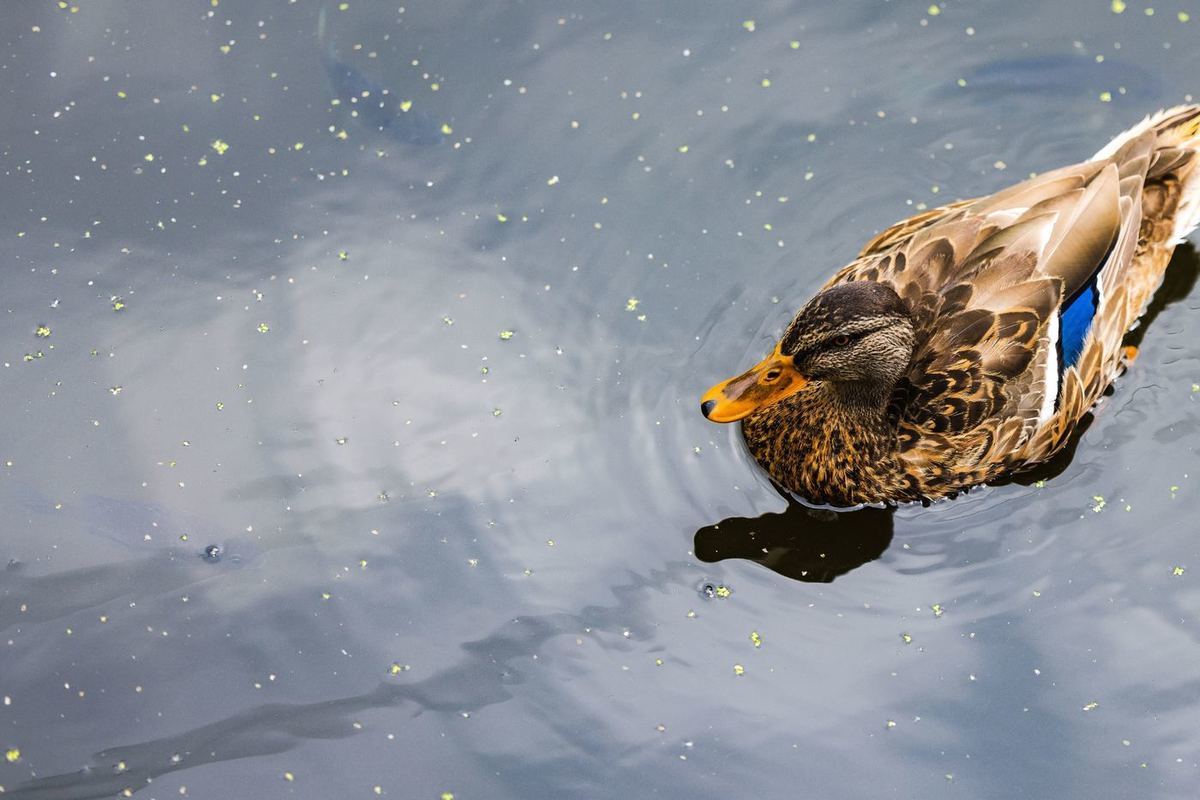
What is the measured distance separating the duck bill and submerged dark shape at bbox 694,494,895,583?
0.54 metres

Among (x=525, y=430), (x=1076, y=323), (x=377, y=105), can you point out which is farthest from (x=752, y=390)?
(x=377, y=105)

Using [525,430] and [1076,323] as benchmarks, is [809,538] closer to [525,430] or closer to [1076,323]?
[525,430]

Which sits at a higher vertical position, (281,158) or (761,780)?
(281,158)

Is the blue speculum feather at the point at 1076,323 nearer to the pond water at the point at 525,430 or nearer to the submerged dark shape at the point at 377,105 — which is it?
the pond water at the point at 525,430

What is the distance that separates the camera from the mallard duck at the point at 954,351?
4.79 metres

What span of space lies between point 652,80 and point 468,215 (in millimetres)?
1171

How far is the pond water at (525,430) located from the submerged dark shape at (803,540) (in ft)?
0.05

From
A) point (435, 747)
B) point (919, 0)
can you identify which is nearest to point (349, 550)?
point (435, 747)

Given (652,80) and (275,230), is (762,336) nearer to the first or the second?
(652,80)

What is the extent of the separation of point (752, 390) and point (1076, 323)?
1.41 metres

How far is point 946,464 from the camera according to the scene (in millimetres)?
4996

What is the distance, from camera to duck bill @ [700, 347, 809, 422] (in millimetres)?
4797

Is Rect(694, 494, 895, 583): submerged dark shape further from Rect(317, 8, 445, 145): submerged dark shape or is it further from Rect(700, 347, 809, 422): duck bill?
Rect(317, 8, 445, 145): submerged dark shape

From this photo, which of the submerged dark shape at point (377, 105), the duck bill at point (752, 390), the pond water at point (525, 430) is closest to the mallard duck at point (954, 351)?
the duck bill at point (752, 390)
